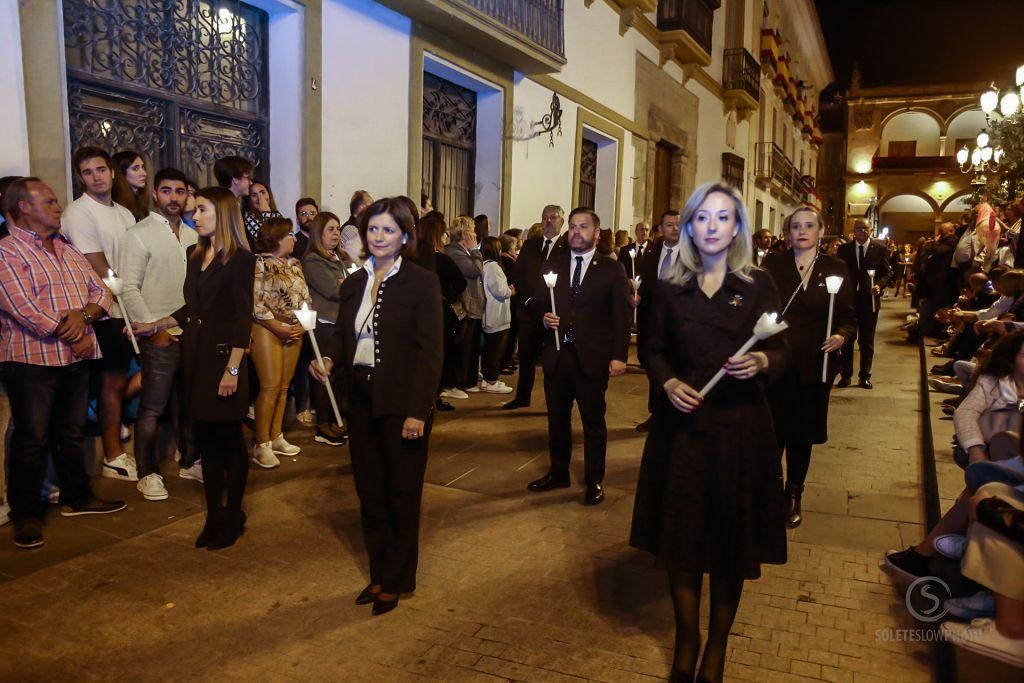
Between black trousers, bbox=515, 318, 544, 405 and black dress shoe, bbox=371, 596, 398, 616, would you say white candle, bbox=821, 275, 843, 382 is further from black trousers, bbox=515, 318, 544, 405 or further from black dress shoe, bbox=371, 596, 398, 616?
black trousers, bbox=515, 318, 544, 405

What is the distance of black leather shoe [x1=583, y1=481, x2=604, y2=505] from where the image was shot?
16.7 feet

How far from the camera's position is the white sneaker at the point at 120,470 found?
17.4 feet

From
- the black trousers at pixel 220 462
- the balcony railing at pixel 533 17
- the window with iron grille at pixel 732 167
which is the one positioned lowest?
the black trousers at pixel 220 462

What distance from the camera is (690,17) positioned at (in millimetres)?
17078

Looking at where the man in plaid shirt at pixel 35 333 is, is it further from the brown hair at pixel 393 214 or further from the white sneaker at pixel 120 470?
the brown hair at pixel 393 214

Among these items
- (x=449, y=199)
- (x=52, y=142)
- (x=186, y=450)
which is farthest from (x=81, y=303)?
(x=449, y=199)

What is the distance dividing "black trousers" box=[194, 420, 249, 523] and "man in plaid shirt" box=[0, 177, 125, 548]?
0.89m

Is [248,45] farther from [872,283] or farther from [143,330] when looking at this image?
[872,283]

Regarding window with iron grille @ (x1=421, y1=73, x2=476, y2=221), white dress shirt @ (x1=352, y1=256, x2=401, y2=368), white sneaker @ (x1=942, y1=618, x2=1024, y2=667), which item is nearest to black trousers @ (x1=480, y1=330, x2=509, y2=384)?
window with iron grille @ (x1=421, y1=73, x2=476, y2=221)

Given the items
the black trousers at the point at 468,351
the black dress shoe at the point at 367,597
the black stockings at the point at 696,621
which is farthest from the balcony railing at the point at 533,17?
the black stockings at the point at 696,621

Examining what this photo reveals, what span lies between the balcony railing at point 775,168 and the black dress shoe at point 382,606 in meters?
24.8

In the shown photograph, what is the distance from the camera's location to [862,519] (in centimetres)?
498

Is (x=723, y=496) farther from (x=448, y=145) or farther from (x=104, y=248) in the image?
(x=448, y=145)

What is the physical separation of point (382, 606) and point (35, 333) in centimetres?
247
